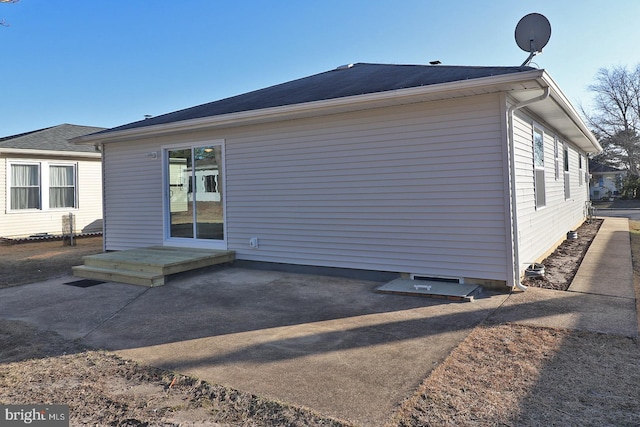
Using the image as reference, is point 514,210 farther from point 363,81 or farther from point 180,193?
point 180,193

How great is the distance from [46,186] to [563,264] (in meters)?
13.7

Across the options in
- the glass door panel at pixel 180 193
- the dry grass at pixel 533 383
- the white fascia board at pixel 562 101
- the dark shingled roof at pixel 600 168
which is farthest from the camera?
the dark shingled roof at pixel 600 168

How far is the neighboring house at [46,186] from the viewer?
11781 millimetres

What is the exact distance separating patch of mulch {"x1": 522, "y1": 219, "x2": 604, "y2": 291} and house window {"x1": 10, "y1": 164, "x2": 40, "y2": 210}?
43.5ft

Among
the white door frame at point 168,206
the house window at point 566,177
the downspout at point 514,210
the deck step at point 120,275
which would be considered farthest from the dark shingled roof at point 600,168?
the deck step at point 120,275

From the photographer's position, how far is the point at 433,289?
17.2 feet

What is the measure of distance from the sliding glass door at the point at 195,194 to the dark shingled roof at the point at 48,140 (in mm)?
5209

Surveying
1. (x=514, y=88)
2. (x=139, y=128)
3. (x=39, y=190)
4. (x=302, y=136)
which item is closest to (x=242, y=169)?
(x=302, y=136)

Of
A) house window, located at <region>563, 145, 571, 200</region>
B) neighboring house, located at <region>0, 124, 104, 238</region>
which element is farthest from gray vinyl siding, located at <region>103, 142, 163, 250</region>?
house window, located at <region>563, 145, 571, 200</region>

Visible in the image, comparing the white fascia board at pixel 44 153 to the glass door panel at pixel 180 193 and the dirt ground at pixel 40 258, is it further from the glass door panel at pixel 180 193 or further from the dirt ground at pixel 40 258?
the glass door panel at pixel 180 193

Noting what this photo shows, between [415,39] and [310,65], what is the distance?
373 centimetres

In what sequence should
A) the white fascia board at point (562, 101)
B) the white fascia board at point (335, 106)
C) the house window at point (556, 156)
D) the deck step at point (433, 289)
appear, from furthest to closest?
the house window at point (556, 156) < the deck step at point (433, 289) < the white fascia board at point (562, 101) < the white fascia board at point (335, 106)

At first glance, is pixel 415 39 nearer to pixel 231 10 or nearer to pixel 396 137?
pixel 231 10

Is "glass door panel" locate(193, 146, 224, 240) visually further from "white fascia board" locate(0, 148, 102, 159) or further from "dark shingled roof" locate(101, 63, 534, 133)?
"white fascia board" locate(0, 148, 102, 159)
